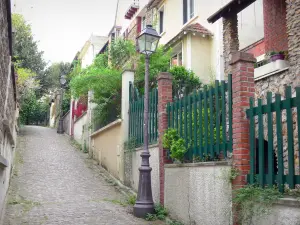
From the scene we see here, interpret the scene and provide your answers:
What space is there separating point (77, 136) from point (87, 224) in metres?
13.8

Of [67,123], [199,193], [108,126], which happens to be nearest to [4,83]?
[199,193]

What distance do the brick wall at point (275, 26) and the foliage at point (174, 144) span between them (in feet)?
18.5

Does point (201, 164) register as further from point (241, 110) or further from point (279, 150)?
point (279, 150)

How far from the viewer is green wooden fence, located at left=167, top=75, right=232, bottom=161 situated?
586 cm

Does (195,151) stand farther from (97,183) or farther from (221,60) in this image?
(221,60)

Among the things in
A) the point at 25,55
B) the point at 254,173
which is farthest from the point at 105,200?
the point at 25,55

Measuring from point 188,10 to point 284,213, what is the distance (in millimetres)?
13160

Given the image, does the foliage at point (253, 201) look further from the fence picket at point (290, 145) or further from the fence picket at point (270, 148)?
the fence picket at point (290, 145)

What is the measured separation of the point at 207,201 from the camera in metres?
5.89

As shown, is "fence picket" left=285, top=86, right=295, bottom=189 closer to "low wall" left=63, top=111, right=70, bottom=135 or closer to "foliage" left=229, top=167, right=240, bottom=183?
"foliage" left=229, top=167, right=240, bottom=183

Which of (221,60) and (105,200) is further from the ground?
(221,60)

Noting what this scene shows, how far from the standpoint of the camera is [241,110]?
17.5 ft

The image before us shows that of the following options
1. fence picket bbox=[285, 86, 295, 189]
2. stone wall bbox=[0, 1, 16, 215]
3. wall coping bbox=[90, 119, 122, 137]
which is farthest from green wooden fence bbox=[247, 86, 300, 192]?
wall coping bbox=[90, 119, 122, 137]

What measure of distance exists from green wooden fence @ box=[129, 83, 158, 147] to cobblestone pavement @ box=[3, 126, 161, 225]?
66.2 inches
